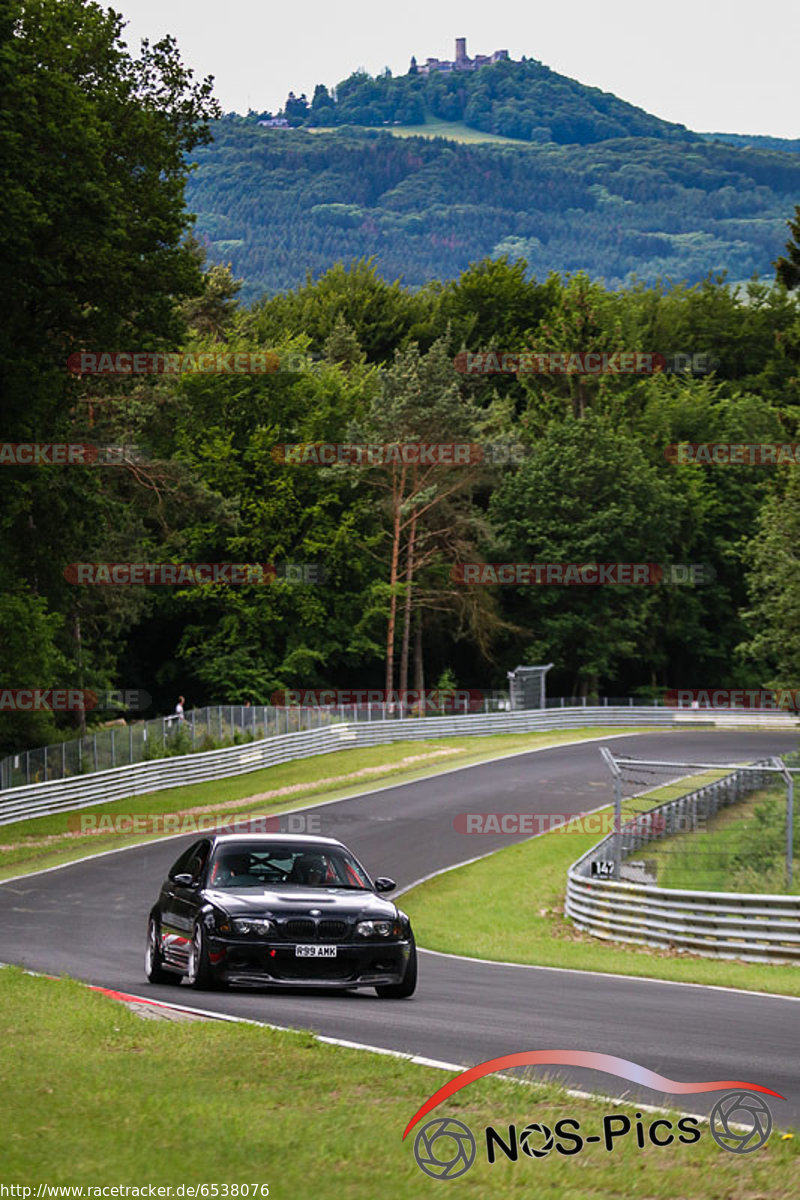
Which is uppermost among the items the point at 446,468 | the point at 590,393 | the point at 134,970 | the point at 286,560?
the point at 590,393

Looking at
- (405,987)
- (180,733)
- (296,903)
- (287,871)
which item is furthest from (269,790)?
(296,903)

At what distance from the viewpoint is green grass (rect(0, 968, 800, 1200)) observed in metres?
6.04

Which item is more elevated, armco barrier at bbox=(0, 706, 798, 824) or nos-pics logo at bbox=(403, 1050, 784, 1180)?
nos-pics logo at bbox=(403, 1050, 784, 1180)

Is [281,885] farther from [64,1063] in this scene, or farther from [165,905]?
[64,1063]

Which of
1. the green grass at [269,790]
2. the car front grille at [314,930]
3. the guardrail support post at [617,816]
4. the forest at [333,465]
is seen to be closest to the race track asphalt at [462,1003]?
the car front grille at [314,930]

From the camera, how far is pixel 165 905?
1423 centimetres

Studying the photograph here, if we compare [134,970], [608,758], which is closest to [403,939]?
[134,970]

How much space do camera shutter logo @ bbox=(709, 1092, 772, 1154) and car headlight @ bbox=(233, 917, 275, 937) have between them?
5.35 m

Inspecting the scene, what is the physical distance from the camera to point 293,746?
53125mm

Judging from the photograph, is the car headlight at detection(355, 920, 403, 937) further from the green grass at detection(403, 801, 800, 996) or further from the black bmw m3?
the green grass at detection(403, 801, 800, 996)

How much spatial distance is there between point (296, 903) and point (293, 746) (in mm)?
40403

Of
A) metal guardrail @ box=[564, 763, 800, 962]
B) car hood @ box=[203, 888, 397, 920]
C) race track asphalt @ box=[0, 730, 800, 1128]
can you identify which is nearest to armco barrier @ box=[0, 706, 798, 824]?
race track asphalt @ box=[0, 730, 800, 1128]

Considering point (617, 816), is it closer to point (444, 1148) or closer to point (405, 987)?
point (405, 987)

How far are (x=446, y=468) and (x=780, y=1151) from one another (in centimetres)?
6867
